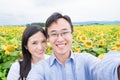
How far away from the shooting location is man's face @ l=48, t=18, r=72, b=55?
2.60 meters

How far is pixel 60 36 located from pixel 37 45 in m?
0.86

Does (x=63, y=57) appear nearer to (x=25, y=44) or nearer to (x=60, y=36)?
(x=60, y=36)

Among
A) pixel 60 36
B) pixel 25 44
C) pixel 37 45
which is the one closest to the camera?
pixel 60 36

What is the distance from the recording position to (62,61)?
2.71m

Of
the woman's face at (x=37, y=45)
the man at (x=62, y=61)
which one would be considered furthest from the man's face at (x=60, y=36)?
the woman's face at (x=37, y=45)

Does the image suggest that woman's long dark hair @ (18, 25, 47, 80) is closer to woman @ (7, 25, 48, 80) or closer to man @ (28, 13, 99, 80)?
woman @ (7, 25, 48, 80)

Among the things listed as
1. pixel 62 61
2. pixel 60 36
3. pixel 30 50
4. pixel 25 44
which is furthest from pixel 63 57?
pixel 25 44

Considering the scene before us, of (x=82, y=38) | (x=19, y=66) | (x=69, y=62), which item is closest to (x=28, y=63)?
(x=19, y=66)

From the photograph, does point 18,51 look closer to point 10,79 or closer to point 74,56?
point 10,79

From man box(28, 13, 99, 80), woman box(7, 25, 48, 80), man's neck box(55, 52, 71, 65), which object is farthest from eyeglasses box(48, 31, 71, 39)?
woman box(7, 25, 48, 80)

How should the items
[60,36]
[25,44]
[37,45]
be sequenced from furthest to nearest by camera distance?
1. [25,44]
2. [37,45]
3. [60,36]

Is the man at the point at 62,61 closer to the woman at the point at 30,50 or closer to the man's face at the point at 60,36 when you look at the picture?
the man's face at the point at 60,36

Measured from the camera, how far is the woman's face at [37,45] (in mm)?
3443

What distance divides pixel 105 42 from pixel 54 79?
2.76 meters
